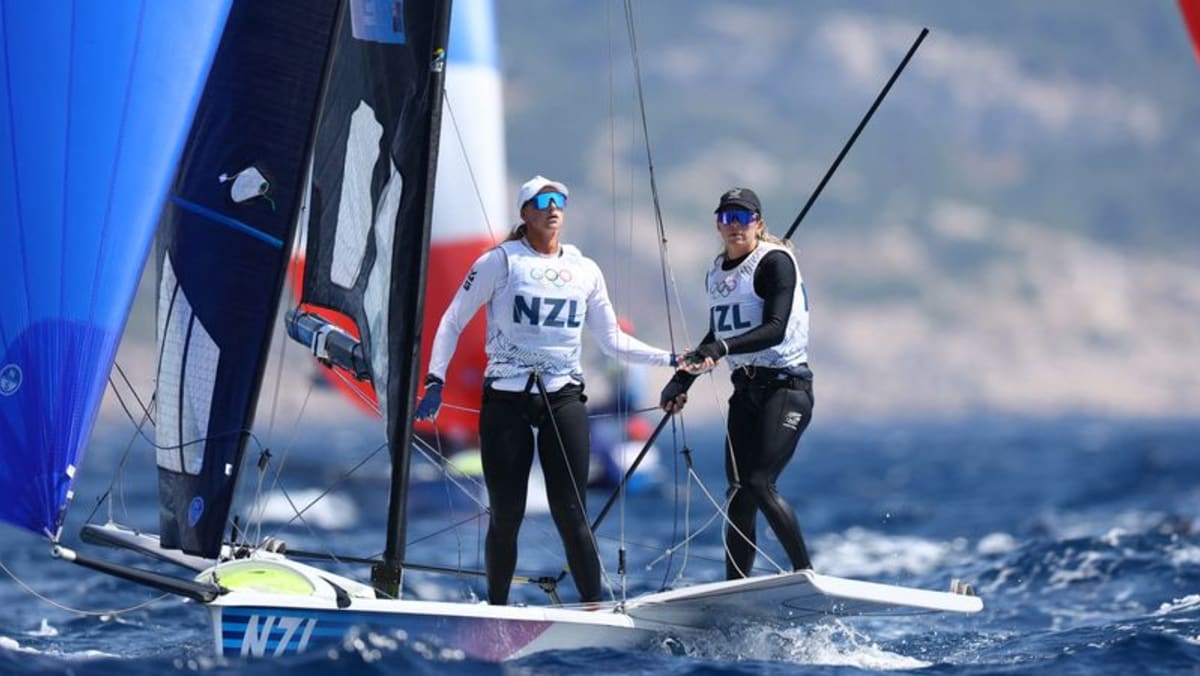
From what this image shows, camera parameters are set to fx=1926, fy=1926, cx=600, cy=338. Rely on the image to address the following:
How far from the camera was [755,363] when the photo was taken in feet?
29.2

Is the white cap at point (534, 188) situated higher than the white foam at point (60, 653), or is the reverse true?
the white cap at point (534, 188)

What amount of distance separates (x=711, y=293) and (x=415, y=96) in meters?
1.66

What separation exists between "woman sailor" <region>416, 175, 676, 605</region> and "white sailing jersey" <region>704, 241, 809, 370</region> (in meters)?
0.43

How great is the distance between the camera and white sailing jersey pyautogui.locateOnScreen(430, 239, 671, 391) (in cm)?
851

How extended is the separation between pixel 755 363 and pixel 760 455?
1.45 ft

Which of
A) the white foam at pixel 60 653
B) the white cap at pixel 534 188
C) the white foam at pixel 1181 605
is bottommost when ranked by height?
the white foam at pixel 60 653

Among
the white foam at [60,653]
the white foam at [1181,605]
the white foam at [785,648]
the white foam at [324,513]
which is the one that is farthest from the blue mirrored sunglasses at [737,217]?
the white foam at [324,513]

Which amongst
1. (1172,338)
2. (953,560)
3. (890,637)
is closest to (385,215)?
(890,637)

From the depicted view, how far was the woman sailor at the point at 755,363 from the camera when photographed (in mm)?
8703

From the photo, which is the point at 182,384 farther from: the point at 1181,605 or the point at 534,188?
the point at 1181,605

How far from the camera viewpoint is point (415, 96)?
339 inches

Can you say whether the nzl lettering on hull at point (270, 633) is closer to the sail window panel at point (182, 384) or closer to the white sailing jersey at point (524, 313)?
the sail window panel at point (182, 384)

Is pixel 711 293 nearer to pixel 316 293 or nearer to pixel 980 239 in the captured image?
pixel 316 293

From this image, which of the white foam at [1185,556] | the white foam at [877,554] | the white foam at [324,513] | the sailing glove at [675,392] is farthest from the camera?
the white foam at [324,513]
